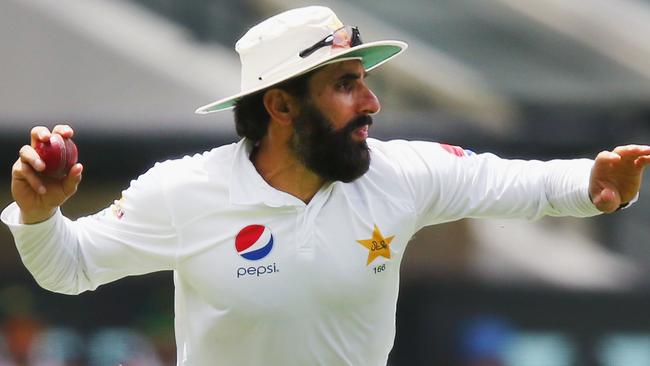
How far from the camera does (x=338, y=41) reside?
3.73 meters

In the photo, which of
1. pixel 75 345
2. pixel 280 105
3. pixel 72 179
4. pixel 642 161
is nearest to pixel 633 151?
pixel 642 161

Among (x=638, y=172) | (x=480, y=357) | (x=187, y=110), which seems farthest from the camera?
(x=187, y=110)

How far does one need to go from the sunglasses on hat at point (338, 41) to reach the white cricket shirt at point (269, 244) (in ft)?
0.96

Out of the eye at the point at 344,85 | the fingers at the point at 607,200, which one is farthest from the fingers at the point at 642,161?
the eye at the point at 344,85

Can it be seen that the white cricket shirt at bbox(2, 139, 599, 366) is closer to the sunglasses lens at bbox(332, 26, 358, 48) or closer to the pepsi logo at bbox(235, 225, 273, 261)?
the pepsi logo at bbox(235, 225, 273, 261)

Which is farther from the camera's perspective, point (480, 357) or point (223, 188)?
point (480, 357)

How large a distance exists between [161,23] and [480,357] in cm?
292

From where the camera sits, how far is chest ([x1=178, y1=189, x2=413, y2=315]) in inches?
142

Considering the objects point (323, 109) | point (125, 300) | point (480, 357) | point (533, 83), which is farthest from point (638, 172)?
point (533, 83)

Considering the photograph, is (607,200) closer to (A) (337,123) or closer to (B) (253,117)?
(A) (337,123)

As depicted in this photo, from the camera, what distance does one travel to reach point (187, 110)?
866 cm

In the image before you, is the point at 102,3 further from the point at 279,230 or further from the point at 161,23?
the point at 279,230

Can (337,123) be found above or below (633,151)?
above

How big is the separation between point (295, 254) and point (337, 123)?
365 millimetres
